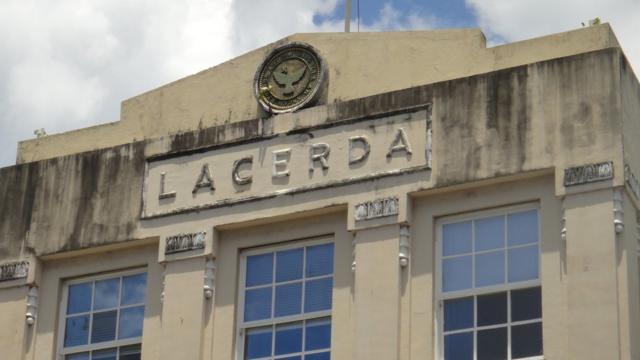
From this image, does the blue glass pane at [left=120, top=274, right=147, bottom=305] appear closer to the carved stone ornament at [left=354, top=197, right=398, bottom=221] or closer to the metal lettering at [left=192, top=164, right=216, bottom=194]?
the metal lettering at [left=192, top=164, right=216, bottom=194]

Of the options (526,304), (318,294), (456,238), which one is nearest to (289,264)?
(318,294)

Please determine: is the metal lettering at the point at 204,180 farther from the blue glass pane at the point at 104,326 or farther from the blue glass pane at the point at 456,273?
the blue glass pane at the point at 456,273

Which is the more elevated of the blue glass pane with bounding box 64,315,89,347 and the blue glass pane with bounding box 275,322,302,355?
the blue glass pane with bounding box 64,315,89,347

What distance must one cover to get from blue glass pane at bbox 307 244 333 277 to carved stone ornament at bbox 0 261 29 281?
4.99 metres

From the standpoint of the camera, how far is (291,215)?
26047 mm

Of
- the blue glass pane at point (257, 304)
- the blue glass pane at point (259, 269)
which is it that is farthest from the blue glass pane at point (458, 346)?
the blue glass pane at point (259, 269)

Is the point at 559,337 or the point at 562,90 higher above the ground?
the point at 562,90

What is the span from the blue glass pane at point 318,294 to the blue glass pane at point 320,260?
14 cm

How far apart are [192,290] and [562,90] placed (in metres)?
6.35

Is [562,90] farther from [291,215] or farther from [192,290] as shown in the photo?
[192,290]

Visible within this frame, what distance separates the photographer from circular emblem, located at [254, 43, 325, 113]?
2683 centimetres

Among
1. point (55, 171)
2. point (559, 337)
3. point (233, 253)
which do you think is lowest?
point (559, 337)

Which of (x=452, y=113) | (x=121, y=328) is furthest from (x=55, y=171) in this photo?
(x=452, y=113)

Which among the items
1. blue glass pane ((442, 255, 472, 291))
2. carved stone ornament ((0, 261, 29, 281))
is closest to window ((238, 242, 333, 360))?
blue glass pane ((442, 255, 472, 291))
